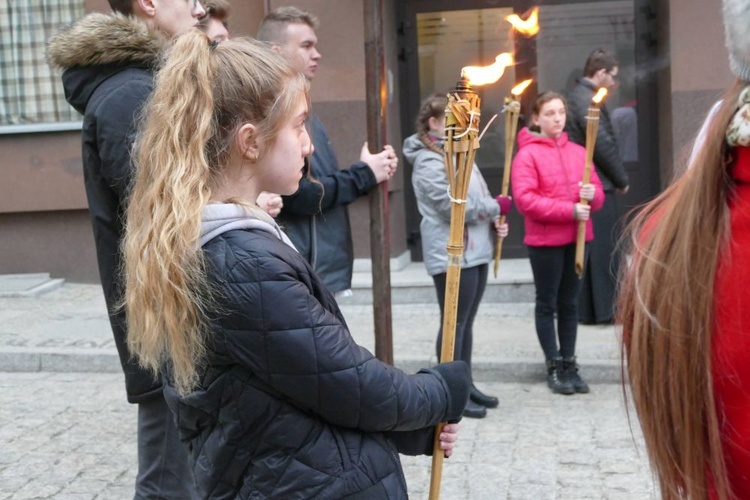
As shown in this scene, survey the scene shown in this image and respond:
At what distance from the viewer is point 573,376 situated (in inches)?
249

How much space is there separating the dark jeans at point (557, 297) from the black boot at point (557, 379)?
0.04 m

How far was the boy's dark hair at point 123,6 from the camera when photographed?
3.43m

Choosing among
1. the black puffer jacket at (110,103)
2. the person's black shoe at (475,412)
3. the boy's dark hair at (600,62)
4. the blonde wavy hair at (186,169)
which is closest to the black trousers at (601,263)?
the boy's dark hair at (600,62)

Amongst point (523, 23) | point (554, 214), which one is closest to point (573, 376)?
point (554, 214)

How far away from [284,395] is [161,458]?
1.24 meters

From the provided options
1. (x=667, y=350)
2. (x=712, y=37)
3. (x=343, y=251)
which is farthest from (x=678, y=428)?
(x=712, y=37)

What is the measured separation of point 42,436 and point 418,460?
6.78 ft

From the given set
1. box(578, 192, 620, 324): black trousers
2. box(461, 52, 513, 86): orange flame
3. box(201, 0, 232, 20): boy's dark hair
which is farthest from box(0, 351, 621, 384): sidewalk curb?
box(461, 52, 513, 86): orange flame

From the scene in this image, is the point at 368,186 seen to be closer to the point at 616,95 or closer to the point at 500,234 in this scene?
the point at 500,234

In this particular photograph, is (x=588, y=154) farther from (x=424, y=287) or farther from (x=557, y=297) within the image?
(x=424, y=287)

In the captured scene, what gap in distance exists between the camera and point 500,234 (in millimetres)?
5996

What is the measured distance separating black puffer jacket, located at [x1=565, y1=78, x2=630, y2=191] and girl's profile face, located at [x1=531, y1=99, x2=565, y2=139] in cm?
87

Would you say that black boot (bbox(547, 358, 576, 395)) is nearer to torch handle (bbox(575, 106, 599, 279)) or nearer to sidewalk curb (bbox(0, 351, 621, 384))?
sidewalk curb (bbox(0, 351, 621, 384))

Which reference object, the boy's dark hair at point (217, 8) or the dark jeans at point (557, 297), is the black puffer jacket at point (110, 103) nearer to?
the boy's dark hair at point (217, 8)
